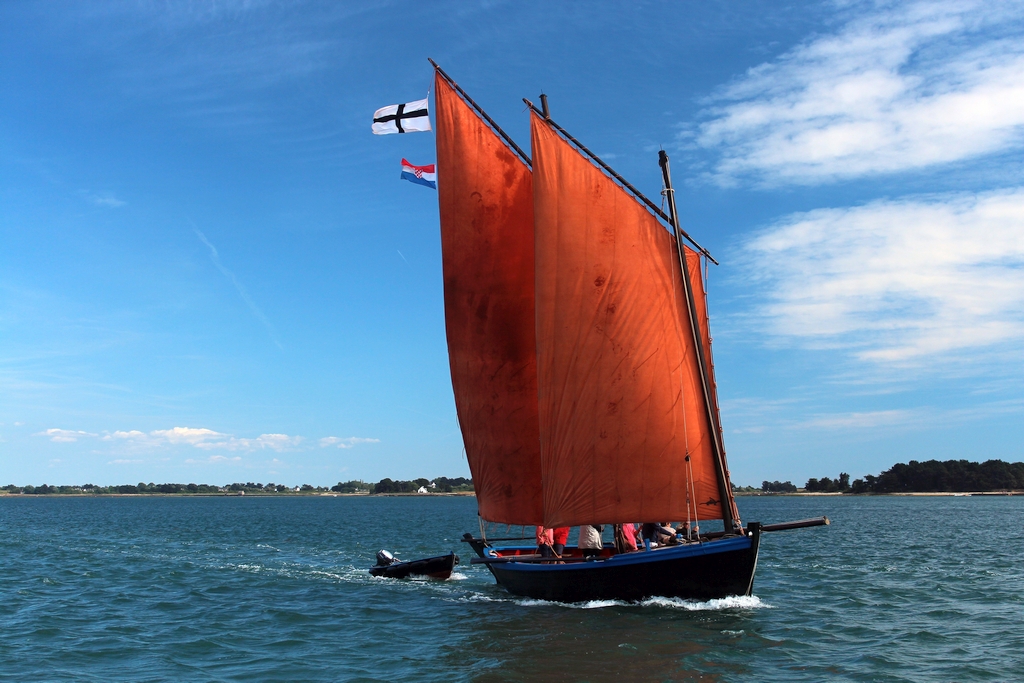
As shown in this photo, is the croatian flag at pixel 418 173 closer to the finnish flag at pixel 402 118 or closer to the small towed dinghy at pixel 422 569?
the finnish flag at pixel 402 118

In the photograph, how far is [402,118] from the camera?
98.7 ft

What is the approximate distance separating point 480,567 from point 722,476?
57.8 feet

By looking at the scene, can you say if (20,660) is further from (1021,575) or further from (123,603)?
(1021,575)

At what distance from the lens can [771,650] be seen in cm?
1772

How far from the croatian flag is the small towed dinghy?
15171 mm

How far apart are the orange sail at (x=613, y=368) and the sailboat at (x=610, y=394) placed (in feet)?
0.12

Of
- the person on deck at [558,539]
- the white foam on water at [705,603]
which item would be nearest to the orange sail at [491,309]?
the person on deck at [558,539]

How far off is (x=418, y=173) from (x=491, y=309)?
8214mm

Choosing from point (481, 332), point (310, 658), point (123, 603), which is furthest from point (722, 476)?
point (123, 603)

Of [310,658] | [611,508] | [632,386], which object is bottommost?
[310,658]

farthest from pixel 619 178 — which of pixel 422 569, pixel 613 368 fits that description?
pixel 422 569

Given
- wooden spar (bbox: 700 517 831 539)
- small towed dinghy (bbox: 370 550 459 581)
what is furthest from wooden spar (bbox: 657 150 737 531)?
small towed dinghy (bbox: 370 550 459 581)

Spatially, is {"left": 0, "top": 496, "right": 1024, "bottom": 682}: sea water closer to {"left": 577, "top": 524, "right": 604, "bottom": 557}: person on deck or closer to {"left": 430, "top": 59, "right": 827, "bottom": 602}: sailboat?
{"left": 430, "top": 59, "right": 827, "bottom": 602}: sailboat

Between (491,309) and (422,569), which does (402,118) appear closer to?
(491,309)
